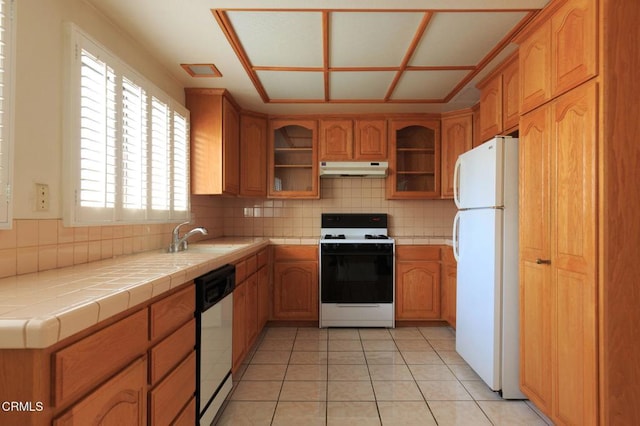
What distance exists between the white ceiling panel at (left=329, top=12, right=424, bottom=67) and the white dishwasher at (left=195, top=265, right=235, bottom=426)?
62.9 inches

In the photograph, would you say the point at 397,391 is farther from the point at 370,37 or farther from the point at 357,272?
the point at 370,37

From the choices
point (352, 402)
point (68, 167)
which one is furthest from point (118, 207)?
point (352, 402)

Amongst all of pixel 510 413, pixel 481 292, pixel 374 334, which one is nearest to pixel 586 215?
pixel 481 292

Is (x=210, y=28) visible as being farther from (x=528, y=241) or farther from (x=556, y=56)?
(x=528, y=241)

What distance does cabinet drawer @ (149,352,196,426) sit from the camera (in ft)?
4.22

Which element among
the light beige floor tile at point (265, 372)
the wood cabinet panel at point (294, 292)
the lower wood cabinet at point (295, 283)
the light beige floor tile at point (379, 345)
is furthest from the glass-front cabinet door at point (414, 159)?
the light beige floor tile at point (265, 372)

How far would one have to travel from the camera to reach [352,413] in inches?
80.2

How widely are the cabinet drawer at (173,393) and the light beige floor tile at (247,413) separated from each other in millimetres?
455

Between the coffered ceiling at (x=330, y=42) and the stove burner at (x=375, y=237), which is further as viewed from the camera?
the stove burner at (x=375, y=237)

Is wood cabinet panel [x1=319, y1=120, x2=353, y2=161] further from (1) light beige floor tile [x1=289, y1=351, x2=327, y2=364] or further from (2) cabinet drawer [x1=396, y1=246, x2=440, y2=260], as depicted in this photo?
(1) light beige floor tile [x1=289, y1=351, x2=327, y2=364]

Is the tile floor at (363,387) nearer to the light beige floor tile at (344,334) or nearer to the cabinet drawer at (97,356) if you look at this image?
the light beige floor tile at (344,334)

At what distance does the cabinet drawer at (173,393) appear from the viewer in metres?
1.29

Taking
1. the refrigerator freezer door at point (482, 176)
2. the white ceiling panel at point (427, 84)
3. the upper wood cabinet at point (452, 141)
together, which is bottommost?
the refrigerator freezer door at point (482, 176)

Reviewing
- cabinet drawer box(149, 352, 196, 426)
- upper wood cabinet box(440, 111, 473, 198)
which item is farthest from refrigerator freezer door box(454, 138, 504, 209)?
cabinet drawer box(149, 352, 196, 426)
